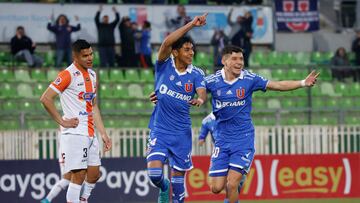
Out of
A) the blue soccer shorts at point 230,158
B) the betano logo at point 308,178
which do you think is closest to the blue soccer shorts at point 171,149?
the blue soccer shorts at point 230,158

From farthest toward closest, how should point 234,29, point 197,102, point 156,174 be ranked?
1. point 234,29
2. point 156,174
3. point 197,102

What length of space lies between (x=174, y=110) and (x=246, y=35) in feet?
43.8

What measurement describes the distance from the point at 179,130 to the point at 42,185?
19.3 ft

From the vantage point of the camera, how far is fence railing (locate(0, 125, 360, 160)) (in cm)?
2075

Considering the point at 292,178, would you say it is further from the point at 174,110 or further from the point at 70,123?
the point at 70,123

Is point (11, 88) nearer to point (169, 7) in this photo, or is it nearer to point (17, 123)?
point (17, 123)

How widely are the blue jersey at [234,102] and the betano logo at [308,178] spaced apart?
604 cm

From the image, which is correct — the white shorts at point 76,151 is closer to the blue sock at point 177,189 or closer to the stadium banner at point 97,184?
the blue sock at point 177,189

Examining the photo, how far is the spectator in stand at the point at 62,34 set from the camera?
26.2 m

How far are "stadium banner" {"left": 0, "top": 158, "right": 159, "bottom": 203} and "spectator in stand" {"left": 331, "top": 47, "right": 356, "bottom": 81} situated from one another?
796 cm

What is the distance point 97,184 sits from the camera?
20.1m

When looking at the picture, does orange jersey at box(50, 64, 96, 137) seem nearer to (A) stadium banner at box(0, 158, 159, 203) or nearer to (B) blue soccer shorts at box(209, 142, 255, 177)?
(B) blue soccer shorts at box(209, 142, 255, 177)

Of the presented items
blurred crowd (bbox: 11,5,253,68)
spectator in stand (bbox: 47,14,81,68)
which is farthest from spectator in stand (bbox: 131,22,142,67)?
spectator in stand (bbox: 47,14,81,68)

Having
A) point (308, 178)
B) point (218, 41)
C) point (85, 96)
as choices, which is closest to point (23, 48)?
point (218, 41)
